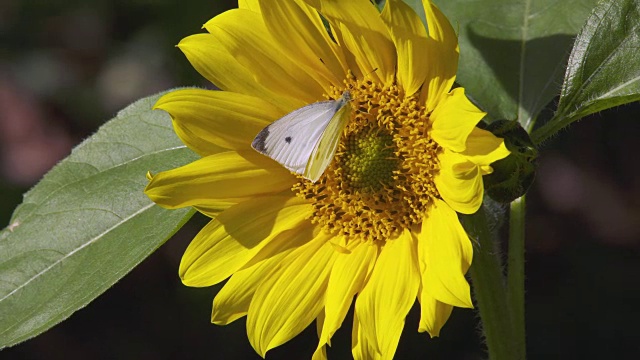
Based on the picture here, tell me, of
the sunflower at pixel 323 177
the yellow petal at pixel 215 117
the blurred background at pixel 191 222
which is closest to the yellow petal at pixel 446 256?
the sunflower at pixel 323 177

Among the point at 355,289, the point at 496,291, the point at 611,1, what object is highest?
the point at 611,1

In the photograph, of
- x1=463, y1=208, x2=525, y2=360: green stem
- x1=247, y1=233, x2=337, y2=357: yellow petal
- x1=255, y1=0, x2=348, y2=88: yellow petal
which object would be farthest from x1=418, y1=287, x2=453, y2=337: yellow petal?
x1=255, y1=0, x2=348, y2=88: yellow petal

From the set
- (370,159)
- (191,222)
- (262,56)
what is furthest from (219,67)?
(191,222)

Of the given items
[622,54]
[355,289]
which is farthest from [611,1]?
[355,289]

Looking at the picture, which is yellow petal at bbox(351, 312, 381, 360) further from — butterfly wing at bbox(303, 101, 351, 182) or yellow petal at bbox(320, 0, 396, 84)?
yellow petal at bbox(320, 0, 396, 84)

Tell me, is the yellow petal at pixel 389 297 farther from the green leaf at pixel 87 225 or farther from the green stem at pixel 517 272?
the green leaf at pixel 87 225

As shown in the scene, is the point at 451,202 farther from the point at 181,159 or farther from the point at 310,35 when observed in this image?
the point at 181,159
